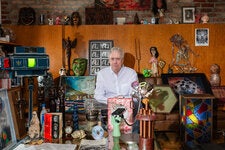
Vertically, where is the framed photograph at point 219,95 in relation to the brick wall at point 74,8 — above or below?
below

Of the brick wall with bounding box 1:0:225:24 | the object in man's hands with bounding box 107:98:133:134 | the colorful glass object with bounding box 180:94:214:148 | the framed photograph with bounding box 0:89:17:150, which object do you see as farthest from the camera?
the brick wall with bounding box 1:0:225:24

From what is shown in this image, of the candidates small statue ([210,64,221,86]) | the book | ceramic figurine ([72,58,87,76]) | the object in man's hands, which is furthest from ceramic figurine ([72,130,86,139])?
small statue ([210,64,221,86])

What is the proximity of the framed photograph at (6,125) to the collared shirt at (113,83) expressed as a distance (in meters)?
1.82

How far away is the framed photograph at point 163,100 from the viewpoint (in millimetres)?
4602

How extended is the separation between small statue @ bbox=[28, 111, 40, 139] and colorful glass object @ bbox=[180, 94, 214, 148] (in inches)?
54.9

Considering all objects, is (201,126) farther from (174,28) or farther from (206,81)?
(174,28)

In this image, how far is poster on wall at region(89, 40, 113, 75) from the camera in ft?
16.7

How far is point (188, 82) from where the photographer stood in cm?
490

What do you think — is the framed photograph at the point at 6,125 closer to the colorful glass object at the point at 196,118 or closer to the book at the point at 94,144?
the book at the point at 94,144

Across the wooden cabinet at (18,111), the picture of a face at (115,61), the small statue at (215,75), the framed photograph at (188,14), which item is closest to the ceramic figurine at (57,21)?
the picture of a face at (115,61)

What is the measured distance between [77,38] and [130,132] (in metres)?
3.34

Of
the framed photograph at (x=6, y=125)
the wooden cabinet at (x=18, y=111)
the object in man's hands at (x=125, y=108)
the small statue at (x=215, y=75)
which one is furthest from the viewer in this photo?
the small statue at (x=215, y=75)

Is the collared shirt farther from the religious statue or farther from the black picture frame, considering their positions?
the religious statue

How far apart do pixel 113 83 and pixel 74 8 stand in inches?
92.5
